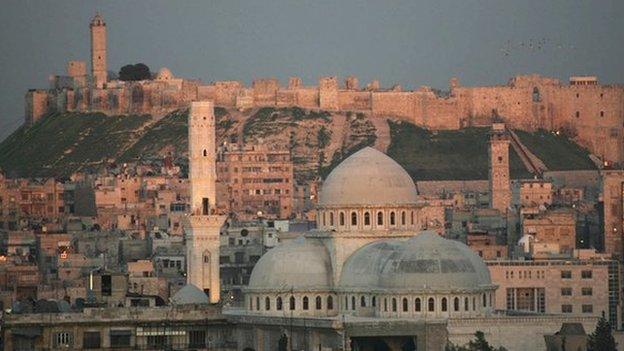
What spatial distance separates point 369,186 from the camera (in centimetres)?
8750

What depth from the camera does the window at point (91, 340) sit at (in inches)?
3307

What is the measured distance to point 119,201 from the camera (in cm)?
13950

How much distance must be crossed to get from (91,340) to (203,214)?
10.8 metres

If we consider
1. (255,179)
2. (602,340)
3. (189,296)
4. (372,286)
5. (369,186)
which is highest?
(255,179)

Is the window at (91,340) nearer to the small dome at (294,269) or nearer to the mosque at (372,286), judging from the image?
the mosque at (372,286)

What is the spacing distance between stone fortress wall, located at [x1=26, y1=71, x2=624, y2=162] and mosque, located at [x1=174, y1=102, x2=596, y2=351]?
3005 inches

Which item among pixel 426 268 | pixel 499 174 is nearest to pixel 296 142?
pixel 499 174

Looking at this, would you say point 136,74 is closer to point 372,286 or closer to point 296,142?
point 296,142

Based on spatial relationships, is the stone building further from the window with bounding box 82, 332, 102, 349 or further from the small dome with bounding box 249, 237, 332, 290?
the window with bounding box 82, 332, 102, 349

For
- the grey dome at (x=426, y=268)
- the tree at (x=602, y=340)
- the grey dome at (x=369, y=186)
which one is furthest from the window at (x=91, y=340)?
the tree at (x=602, y=340)

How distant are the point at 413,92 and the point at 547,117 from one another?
682cm

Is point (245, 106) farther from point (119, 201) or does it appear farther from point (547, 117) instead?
point (119, 201)

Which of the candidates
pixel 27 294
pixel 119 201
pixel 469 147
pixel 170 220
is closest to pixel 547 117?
pixel 469 147

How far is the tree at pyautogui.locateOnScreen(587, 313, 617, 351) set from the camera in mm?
80188
